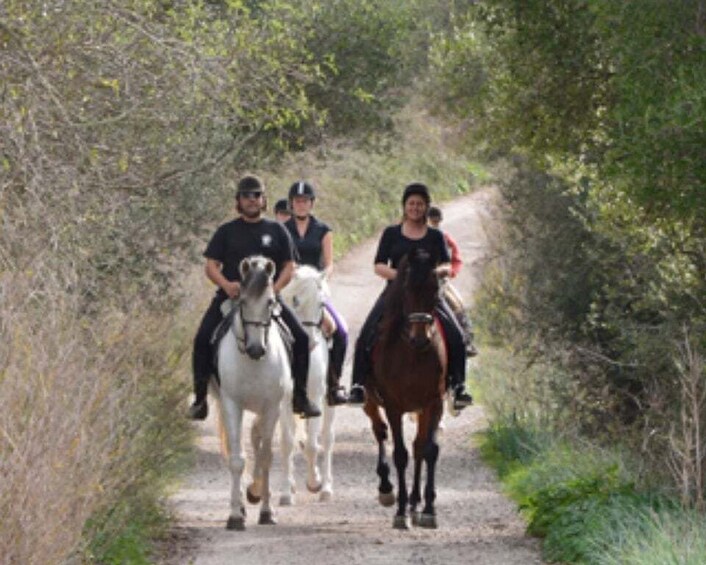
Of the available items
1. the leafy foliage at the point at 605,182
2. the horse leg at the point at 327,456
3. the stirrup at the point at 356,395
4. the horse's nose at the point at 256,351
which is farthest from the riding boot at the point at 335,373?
the horse's nose at the point at 256,351

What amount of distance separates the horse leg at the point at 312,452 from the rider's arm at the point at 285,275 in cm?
226

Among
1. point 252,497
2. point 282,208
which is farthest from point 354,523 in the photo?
point 282,208

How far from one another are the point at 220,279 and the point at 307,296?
1.86m

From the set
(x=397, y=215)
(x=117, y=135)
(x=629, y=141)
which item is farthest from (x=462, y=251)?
(x=629, y=141)

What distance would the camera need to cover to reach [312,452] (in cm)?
1809

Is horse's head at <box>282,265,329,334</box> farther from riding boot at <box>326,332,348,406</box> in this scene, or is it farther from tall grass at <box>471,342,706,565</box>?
tall grass at <box>471,342,706,565</box>

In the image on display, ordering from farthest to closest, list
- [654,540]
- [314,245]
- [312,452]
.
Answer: [314,245] < [312,452] < [654,540]

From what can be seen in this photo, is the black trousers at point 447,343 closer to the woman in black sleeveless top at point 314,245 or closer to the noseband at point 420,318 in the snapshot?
the noseband at point 420,318

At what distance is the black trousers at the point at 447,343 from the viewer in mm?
16469

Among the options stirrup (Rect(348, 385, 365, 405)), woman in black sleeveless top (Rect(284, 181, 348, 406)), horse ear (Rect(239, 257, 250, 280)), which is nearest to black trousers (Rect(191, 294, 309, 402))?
stirrup (Rect(348, 385, 365, 405))

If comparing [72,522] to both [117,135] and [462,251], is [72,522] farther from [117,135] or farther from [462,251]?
[462,251]

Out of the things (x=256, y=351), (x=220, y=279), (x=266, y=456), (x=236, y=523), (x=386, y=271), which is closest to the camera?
(x=256, y=351)

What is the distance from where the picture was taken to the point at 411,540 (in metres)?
15.3

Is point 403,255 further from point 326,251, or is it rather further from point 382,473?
point 326,251
